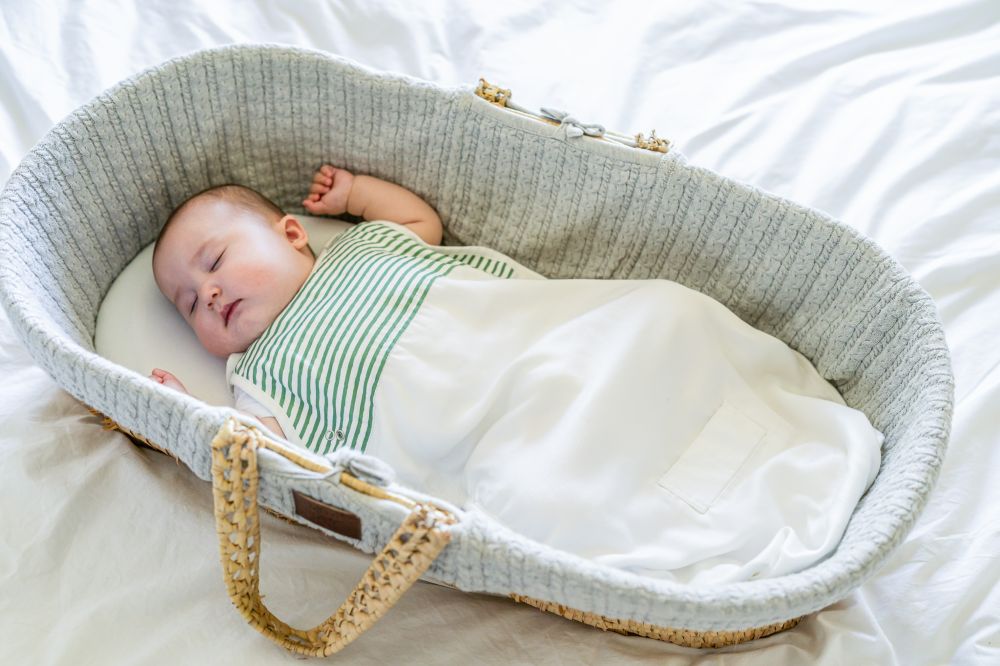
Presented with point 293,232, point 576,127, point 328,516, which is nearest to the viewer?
point 328,516

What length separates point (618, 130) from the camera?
1.54 metres

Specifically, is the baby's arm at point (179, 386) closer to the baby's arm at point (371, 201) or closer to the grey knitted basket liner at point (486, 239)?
the grey knitted basket liner at point (486, 239)

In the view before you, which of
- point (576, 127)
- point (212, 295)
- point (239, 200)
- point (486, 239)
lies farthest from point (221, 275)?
point (576, 127)

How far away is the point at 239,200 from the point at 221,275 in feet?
0.46

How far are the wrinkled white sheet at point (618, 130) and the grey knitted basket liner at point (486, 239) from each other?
145mm

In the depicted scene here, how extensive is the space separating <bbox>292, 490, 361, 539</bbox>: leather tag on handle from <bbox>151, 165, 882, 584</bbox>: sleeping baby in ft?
0.70

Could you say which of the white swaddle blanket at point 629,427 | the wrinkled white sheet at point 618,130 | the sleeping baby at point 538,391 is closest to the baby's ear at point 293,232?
the sleeping baby at point 538,391

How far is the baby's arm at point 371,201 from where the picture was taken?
1409mm

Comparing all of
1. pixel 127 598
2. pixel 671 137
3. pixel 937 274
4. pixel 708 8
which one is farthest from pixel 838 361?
pixel 127 598

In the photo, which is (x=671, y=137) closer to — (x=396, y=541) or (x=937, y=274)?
(x=937, y=274)

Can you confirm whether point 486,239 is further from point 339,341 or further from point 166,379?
point 166,379

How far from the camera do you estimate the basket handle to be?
0.88 m

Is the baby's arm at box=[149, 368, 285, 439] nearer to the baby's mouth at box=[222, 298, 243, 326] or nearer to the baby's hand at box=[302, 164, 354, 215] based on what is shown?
the baby's mouth at box=[222, 298, 243, 326]

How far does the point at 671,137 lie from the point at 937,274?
45 cm
